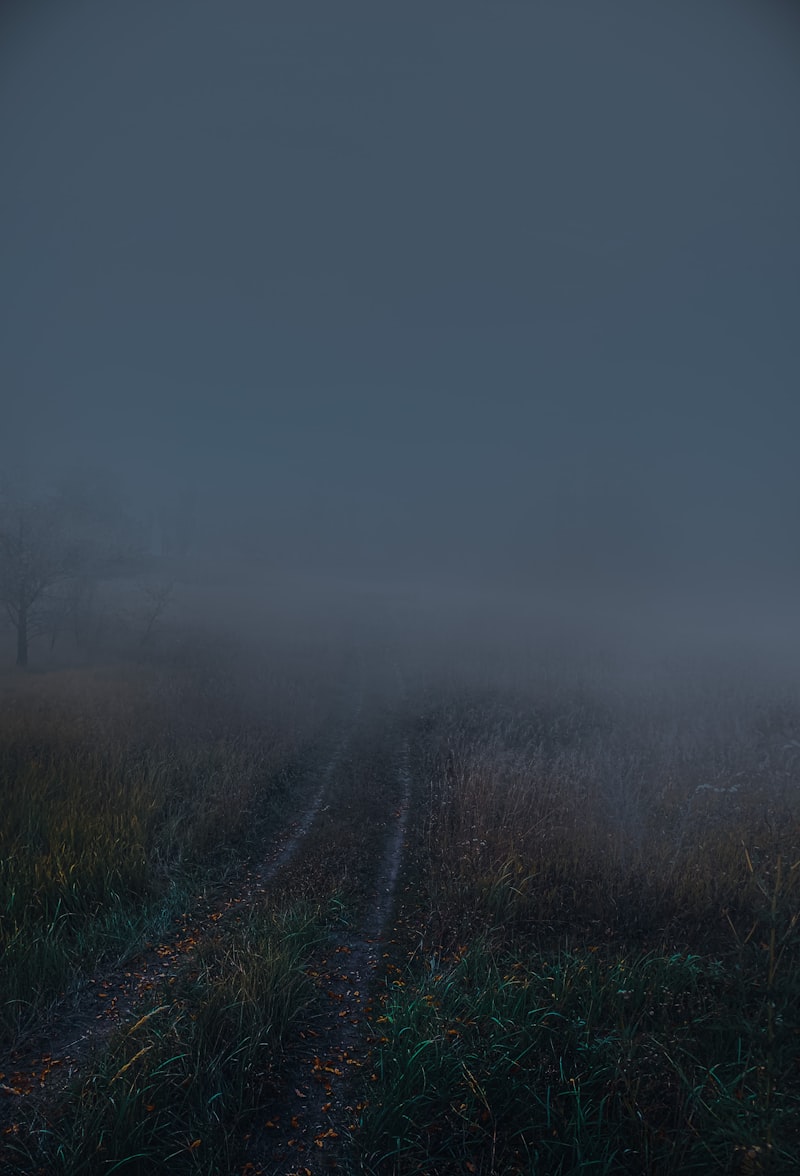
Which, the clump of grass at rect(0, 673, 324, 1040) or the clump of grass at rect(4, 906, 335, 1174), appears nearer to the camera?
the clump of grass at rect(4, 906, 335, 1174)

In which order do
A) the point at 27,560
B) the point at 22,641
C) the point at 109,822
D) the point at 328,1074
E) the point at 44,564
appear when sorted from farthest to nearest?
the point at 44,564 → the point at 27,560 → the point at 22,641 → the point at 109,822 → the point at 328,1074

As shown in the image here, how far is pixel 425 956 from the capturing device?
555cm

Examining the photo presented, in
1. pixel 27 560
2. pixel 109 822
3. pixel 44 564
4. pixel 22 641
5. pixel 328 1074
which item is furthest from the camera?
pixel 44 564

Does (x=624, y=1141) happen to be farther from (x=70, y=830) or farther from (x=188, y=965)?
(x=70, y=830)

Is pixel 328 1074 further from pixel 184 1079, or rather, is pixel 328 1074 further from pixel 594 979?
pixel 594 979

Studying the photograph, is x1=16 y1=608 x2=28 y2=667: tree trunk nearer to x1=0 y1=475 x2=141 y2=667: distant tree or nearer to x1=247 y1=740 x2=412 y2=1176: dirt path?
x1=0 y1=475 x2=141 y2=667: distant tree

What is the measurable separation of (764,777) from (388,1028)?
9434 millimetres

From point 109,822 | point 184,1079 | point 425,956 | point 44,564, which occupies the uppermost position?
point 44,564

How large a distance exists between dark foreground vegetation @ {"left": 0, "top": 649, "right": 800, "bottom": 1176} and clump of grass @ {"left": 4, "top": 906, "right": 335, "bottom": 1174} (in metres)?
0.02

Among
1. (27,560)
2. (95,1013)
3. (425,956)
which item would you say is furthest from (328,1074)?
(27,560)

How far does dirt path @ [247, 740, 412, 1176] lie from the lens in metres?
3.53

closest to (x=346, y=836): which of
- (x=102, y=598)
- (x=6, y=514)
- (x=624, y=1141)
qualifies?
(x=624, y=1141)

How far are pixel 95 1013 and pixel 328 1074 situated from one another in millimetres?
2311

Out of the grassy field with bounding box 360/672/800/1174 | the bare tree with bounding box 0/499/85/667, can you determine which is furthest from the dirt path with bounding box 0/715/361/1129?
the bare tree with bounding box 0/499/85/667
